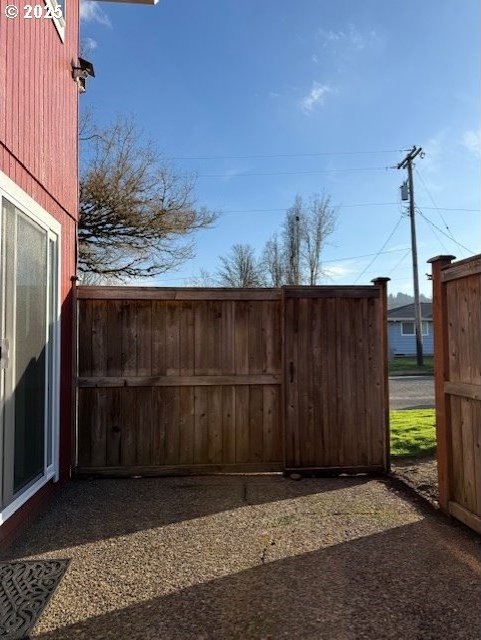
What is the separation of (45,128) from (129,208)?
7.36 m

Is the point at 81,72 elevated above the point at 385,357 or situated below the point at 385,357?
above

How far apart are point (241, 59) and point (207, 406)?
21.9ft

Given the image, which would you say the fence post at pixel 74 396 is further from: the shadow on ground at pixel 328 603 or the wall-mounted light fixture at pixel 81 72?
the wall-mounted light fixture at pixel 81 72

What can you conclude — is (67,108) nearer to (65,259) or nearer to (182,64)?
(65,259)

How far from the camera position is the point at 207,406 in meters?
4.33

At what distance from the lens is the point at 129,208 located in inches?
427

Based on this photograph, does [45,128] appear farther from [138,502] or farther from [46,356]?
[138,502]

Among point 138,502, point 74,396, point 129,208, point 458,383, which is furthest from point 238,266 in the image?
point 458,383

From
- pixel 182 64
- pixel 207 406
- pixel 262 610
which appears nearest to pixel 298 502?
pixel 207 406

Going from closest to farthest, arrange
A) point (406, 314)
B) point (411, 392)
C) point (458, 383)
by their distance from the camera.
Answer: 1. point (458, 383)
2. point (411, 392)
3. point (406, 314)

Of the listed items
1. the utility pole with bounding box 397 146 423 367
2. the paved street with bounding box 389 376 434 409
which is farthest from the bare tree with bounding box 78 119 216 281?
the utility pole with bounding box 397 146 423 367

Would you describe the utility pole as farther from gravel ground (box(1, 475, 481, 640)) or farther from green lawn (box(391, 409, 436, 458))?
gravel ground (box(1, 475, 481, 640))

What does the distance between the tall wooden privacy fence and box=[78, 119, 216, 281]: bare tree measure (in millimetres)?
7141

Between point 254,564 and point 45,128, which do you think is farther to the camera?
point 45,128
